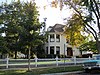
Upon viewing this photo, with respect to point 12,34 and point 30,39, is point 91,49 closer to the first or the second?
point 12,34

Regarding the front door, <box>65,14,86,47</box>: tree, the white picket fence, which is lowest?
the white picket fence

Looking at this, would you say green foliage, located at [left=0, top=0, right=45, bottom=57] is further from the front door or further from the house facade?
the front door

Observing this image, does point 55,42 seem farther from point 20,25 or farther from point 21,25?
point 21,25

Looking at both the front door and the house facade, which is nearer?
the house facade

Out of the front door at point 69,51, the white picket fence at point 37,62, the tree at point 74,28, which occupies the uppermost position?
the tree at point 74,28

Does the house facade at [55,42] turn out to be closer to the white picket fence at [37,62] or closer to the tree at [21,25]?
the tree at [21,25]

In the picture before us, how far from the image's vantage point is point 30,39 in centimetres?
2273

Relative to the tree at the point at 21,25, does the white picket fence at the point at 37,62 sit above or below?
below

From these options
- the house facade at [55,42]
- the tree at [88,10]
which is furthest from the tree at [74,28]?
the house facade at [55,42]

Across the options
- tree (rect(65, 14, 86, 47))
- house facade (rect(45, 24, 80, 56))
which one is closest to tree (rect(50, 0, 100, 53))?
tree (rect(65, 14, 86, 47))

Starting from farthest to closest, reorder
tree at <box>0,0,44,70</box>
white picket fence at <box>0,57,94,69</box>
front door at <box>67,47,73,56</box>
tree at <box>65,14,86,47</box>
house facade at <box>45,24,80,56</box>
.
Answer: front door at <box>67,47,73,56</box>
house facade at <box>45,24,80,56</box>
tree at <box>65,14,86,47</box>
white picket fence at <box>0,57,94,69</box>
tree at <box>0,0,44,70</box>

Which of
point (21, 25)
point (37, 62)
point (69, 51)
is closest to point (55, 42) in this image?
point (69, 51)

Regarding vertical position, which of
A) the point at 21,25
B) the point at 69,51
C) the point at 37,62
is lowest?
the point at 37,62

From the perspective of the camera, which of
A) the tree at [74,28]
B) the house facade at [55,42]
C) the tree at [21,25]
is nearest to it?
the tree at [21,25]
